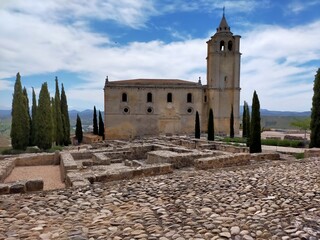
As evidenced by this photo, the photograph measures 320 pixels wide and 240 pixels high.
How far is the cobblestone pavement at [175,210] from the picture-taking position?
Answer: 15.1ft

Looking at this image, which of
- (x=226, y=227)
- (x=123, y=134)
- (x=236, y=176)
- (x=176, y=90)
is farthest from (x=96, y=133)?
(x=226, y=227)

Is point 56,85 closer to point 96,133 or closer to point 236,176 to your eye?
point 96,133

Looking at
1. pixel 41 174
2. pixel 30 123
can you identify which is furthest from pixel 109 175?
pixel 30 123

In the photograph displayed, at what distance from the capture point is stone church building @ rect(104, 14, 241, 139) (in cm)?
4206

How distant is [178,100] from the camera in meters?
43.2

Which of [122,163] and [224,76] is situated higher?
[224,76]

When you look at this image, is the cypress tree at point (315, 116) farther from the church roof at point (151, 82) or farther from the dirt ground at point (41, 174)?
the church roof at point (151, 82)

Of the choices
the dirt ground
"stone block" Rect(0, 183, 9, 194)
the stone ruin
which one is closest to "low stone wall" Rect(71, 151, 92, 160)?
the stone ruin

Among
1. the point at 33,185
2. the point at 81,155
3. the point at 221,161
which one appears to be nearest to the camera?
the point at 33,185

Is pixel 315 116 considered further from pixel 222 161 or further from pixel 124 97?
pixel 124 97

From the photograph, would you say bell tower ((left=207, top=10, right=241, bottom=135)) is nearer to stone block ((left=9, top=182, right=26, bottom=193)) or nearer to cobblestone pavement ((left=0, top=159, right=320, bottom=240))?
cobblestone pavement ((left=0, top=159, right=320, bottom=240))

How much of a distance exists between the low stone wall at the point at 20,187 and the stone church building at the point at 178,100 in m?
33.3

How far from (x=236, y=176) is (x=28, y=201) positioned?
17.8 feet

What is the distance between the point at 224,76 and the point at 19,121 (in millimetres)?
29960
